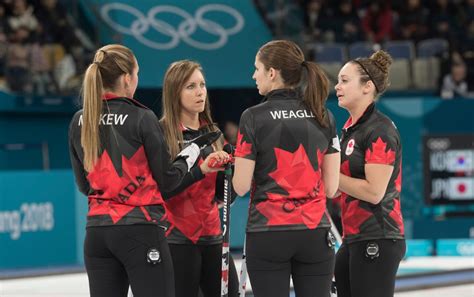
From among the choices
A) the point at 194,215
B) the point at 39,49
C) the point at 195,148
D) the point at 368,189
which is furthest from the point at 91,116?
the point at 39,49

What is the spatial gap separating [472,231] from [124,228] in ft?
30.1

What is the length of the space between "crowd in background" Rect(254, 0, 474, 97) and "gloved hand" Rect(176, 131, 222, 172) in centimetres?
1138

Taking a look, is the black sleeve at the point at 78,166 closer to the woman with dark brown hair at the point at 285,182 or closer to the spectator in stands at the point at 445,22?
the woman with dark brown hair at the point at 285,182

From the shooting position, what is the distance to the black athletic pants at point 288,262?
186 inches

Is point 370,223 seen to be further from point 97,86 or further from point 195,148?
point 97,86

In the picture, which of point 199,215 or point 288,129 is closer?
point 288,129

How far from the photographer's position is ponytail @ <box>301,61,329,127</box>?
4.86 meters

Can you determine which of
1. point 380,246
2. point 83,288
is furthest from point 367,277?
point 83,288

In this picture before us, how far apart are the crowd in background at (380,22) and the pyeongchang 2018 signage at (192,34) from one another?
0.54m

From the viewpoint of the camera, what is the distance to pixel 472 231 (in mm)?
13164

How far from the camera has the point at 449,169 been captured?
12.8 m

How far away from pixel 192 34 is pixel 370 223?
503 inches

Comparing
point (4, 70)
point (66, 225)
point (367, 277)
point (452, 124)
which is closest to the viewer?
point (367, 277)

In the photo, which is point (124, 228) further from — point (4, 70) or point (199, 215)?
point (4, 70)
